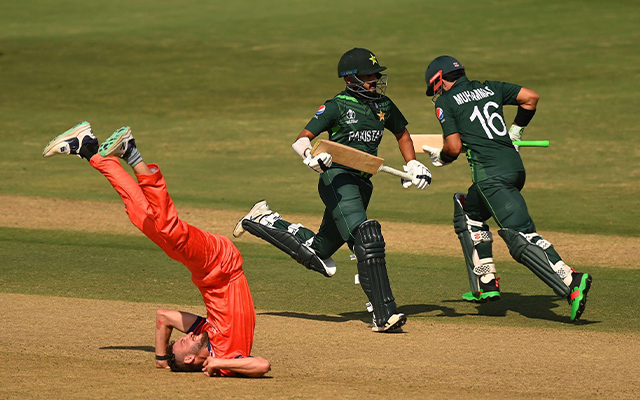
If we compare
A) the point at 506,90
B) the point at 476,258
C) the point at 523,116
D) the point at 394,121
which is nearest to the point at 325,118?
the point at 394,121

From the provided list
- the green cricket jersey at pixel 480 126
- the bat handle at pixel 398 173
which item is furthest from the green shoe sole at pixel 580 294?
the bat handle at pixel 398 173

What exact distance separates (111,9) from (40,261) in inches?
1139

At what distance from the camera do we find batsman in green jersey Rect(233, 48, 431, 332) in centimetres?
750

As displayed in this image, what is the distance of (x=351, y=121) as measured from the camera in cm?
799

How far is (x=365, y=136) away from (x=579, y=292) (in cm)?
226

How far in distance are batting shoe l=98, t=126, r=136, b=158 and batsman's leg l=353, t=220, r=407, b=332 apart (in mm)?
2121

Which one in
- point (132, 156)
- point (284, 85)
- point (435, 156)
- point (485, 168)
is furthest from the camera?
point (284, 85)

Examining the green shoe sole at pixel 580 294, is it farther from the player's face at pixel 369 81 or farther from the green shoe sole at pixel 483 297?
the player's face at pixel 369 81

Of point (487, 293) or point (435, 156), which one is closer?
point (487, 293)

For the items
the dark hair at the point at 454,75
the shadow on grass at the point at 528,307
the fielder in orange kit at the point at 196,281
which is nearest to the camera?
the fielder in orange kit at the point at 196,281

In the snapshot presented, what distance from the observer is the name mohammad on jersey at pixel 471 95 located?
27.4 feet

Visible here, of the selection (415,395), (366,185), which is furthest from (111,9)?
(415,395)

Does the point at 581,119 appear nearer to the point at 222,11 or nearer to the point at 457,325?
the point at 457,325

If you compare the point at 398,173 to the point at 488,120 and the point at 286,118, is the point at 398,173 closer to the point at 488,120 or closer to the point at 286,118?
the point at 488,120
